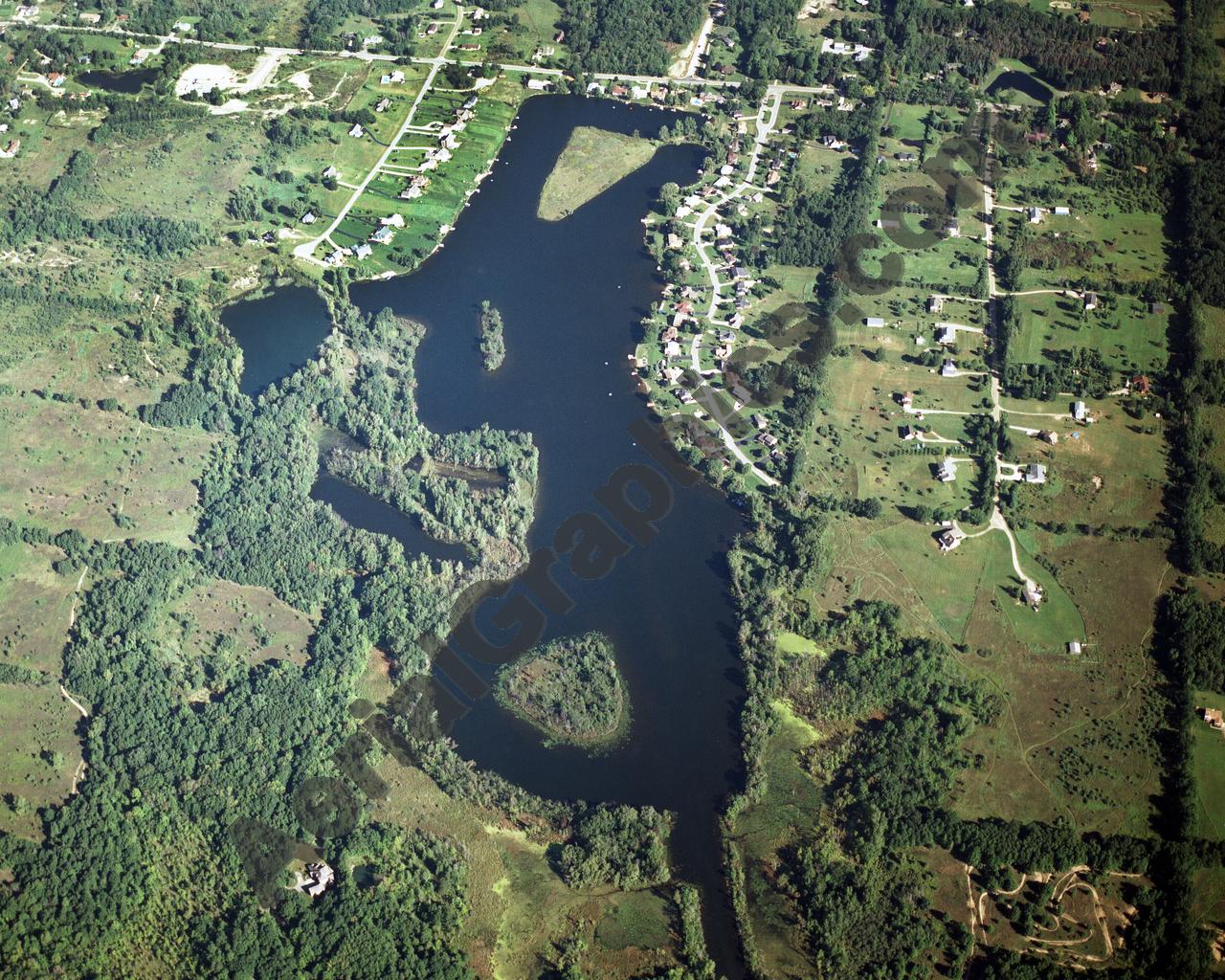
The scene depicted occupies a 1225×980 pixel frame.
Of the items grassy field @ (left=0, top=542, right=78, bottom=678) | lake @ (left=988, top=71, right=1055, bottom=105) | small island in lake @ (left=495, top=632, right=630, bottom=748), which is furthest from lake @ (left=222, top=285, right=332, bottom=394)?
lake @ (left=988, top=71, right=1055, bottom=105)

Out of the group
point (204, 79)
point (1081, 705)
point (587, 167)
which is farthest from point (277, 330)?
point (1081, 705)

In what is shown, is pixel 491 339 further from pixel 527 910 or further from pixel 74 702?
pixel 527 910

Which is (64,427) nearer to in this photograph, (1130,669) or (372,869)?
(372,869)

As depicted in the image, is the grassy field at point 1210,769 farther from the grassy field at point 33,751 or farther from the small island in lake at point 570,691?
the grassy field at point 33,751

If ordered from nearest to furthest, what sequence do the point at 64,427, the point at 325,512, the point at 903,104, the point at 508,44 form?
1. the point at 325,512
2. the point at 64,427
3. the point at 903,104
4. the point at 508,44

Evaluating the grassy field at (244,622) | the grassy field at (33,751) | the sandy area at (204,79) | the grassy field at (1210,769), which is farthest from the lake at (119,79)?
the grassy field at (1210,769)

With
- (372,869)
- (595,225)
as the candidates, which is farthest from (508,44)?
(372,869)
